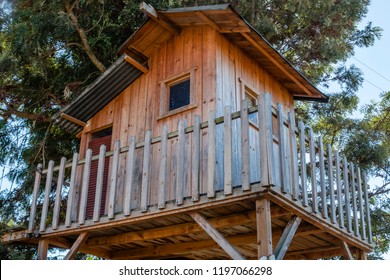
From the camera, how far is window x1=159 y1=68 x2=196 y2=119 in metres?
8.79

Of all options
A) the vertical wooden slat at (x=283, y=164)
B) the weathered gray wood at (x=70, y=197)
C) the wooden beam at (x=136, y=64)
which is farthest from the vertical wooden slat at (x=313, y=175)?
the weathered gray wood at (x=70, y=197)

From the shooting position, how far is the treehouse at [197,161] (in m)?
7.08

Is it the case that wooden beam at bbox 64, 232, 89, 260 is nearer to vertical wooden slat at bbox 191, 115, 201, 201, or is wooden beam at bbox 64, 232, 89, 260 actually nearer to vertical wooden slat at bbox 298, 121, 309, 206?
vertical wooden slat at bbox 191, 115, 201, 201

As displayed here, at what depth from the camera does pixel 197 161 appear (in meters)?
7.26

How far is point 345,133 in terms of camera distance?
47.0 ft

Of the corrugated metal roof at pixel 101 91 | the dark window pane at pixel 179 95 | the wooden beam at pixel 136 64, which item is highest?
the wooden beam at pixel 136 64

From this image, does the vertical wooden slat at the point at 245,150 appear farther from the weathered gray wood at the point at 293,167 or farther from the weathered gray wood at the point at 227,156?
the weathered gray wood at the point at 293,167

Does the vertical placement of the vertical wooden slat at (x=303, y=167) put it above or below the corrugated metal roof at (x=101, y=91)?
below

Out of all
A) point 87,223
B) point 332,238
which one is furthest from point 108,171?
point 332,238

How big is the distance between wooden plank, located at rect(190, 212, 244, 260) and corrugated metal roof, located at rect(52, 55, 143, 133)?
11.7 feet

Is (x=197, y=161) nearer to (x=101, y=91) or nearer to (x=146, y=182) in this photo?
(x=146, y=182)

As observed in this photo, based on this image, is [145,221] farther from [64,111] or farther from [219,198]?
[64,111]

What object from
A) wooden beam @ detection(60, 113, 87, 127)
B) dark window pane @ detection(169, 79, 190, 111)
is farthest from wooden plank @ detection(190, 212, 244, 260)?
wooden beam @ detection(60, 113, 87, 127)

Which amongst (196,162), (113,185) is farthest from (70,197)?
(196,162)
